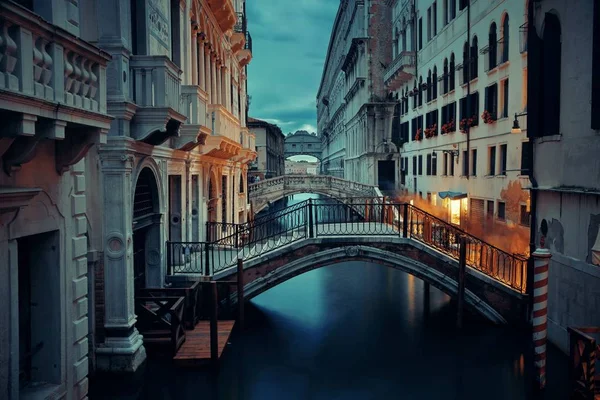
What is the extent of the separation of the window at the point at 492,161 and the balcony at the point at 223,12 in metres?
9.10

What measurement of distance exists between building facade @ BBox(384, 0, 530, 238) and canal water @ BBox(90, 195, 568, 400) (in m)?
3.60

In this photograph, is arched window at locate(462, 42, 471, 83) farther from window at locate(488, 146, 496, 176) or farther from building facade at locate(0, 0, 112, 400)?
building facade at locate(0, 0, 112, 400)

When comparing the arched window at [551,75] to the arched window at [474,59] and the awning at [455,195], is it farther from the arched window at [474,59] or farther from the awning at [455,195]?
the awning at [455,195]

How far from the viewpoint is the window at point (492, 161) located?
58.3 ft

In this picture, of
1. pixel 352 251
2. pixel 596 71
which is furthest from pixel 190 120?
pixel 596 71

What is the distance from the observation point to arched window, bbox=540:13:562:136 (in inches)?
424

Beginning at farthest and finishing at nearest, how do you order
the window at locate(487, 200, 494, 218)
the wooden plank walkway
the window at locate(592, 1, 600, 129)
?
the window at locate(487, 200, 494, 218)
the wooden plank walkway
the window at locate(592, 1, 600, 129)

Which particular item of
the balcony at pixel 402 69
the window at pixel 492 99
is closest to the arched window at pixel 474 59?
the window at pixel 492 99

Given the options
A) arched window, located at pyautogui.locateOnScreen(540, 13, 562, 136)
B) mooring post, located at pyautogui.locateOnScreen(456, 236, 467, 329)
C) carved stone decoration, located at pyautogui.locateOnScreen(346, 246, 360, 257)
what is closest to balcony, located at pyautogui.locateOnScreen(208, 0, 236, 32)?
carved stone decoration, located at pyautogui.locateOnScreen(346, 246, 360, 257)

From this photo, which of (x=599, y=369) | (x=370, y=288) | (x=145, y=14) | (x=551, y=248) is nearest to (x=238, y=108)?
(x=370, y=288)

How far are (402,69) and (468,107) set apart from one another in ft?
30.0

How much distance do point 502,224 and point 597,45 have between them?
8.51 m

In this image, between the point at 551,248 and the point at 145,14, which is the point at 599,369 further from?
the point at 145,14

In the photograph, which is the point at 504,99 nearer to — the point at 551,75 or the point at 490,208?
the point at 490,208
